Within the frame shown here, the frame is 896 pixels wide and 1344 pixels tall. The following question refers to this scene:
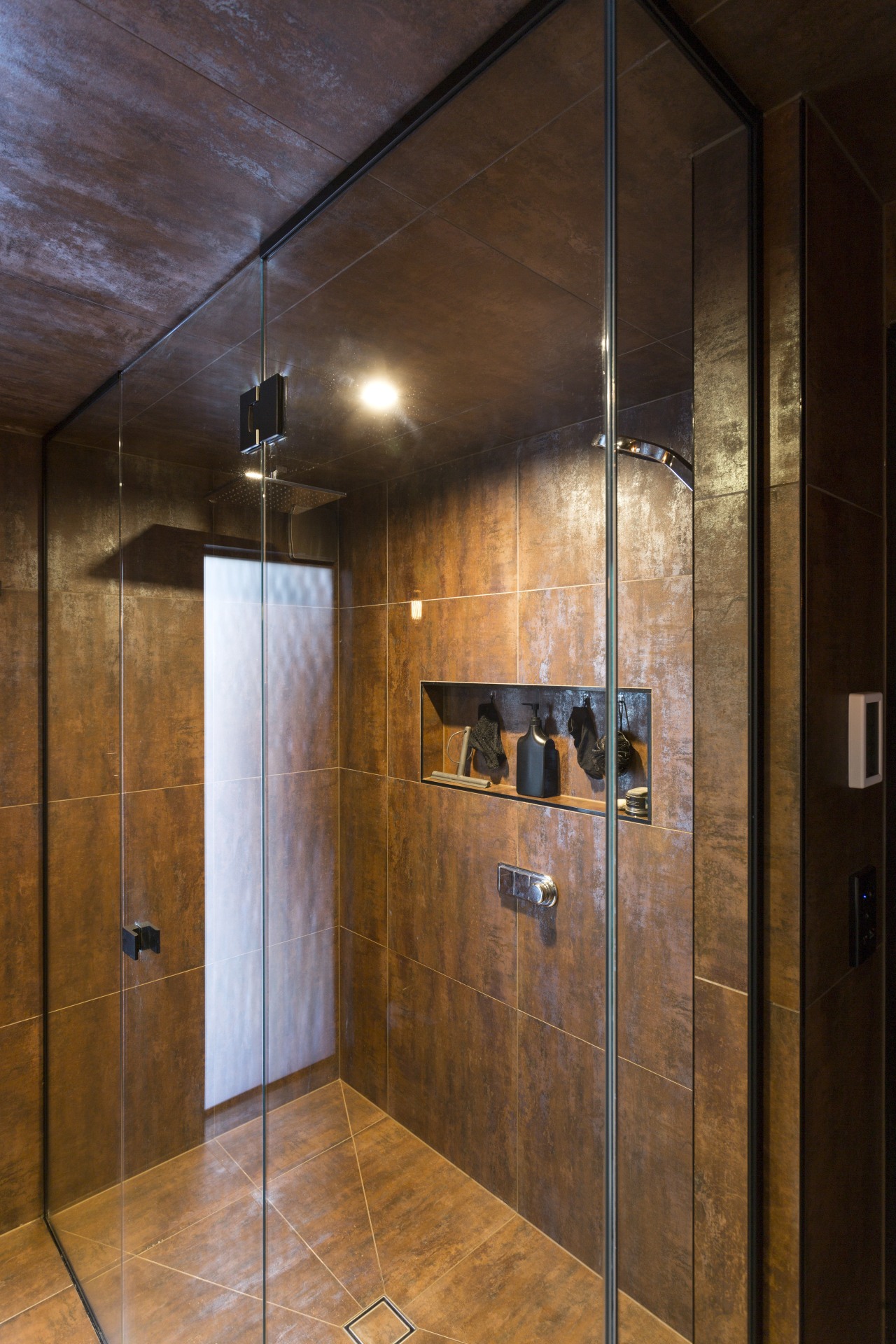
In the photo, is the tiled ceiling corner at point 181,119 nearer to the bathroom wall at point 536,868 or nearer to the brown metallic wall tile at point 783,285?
Result: the brown metallic wall tile at point 783,285

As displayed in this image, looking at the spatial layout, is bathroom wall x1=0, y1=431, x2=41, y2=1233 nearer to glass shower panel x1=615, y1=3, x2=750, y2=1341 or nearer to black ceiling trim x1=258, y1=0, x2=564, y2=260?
black ceiling trim x1=258, y1=0, x2=564, y2=260

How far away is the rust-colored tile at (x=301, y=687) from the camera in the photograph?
3.34 ft

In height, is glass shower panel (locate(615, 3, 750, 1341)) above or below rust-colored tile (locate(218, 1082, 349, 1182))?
above

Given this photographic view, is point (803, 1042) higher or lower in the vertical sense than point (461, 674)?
lower

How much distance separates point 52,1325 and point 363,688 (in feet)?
6.78

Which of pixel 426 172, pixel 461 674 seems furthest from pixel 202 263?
pixel 461 674

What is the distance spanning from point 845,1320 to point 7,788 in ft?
7.33

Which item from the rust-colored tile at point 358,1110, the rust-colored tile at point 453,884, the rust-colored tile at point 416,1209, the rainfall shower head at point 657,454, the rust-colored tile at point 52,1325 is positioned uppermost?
the rainfall shower head at point 657,454

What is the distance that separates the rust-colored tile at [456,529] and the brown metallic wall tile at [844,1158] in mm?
713

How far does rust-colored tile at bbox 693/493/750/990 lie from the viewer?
89 cm

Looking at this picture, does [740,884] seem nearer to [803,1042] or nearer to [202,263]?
[803,1042]

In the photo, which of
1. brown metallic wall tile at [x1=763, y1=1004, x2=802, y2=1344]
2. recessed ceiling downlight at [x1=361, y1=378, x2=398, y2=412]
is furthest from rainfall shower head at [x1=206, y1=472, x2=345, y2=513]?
brown metallic wall tile at [x1=763, y1=1004, x2=802, y2=1344]

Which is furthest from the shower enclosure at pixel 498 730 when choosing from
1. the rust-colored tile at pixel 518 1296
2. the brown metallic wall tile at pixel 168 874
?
the brown metallic wall tile at pixel 168 874

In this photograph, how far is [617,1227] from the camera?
2.43 feet
